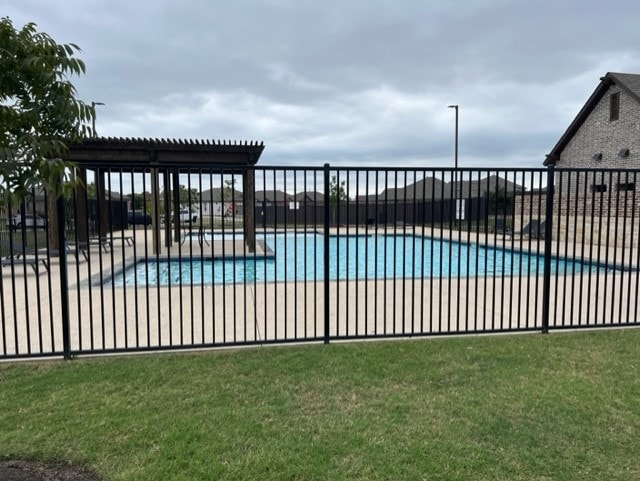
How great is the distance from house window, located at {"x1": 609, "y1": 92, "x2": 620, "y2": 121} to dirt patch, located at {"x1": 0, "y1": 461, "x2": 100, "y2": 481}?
20.1 meters

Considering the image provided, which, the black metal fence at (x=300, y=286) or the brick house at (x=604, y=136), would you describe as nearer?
the black metal fence at (x=300, y=286)

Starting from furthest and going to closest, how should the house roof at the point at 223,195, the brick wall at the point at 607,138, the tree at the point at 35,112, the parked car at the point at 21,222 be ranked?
the brick wall at the point at 607,138, the house roof at the point at 223,195, the parked car at the point at 21,222, the tree at the point at 35,112

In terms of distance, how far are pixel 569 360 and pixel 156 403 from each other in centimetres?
362

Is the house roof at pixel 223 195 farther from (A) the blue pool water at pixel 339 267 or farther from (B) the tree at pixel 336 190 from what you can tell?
(B) the tree at pixel 336 190

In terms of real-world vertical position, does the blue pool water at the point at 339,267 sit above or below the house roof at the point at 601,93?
below

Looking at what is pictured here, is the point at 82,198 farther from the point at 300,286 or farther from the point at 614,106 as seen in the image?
the point at 614,106

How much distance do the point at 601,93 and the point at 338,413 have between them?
19.6m

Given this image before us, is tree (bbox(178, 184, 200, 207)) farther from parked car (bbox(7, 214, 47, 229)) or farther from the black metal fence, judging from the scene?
parked car (bbox(7, 214, 47, 229))

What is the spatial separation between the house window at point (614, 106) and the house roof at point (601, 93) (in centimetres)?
49

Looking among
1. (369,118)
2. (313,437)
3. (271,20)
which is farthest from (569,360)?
(369,118)

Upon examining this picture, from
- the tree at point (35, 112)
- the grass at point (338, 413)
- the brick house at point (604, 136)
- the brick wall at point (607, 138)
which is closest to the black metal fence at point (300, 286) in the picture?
the grass at point (338, 413)

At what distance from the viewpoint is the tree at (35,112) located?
1.62 metres

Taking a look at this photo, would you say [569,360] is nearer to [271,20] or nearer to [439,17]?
[439,17]

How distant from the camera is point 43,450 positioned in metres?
2.38
